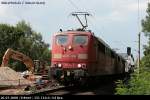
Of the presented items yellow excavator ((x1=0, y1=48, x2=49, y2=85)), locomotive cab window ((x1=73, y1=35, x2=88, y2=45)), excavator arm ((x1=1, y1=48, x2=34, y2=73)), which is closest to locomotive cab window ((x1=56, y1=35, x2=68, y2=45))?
locomotive cab window ((x1=73, y1=35, x2=88, y2=45))

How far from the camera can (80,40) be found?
26250 millimetres

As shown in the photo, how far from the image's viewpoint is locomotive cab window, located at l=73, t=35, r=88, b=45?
85.7 feet

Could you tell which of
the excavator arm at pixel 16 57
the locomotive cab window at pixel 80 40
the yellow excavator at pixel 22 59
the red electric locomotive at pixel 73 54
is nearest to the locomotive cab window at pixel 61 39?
the red electric locomotive at pixel 73 54

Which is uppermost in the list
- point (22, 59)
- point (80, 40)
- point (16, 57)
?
point (80, 40)

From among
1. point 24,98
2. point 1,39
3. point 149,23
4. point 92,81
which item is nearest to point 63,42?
point 92,81

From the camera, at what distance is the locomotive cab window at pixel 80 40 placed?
26133mm

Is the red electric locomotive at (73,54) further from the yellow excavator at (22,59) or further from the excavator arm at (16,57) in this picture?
the excavator arm at (16,57)

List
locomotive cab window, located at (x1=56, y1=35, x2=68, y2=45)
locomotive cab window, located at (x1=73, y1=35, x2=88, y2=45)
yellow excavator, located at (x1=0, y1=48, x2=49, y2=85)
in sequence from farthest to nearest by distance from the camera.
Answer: yellow excavator, located at (x1=0, y1=48, x2=49, y2=85) → locomotive cab window, located at (x1=56, y1=35, x2=68, y2=45) → locomotive cab window, located at (x1=73, y1=35, x2=88, y2=45)

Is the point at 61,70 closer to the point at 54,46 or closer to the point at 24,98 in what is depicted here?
the point at 54,46

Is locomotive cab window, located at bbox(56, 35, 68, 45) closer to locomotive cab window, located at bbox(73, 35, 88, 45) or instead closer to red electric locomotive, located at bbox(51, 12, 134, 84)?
red electric locomotive, located at bbox(51, 12, 134, 84)

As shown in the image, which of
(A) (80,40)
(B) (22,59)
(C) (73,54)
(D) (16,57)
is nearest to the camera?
(C) (73,54)

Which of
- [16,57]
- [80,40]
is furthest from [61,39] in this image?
[16,57]

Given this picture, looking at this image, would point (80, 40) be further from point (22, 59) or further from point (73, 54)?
point (22, 59)

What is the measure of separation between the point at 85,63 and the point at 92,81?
10.3 feet
